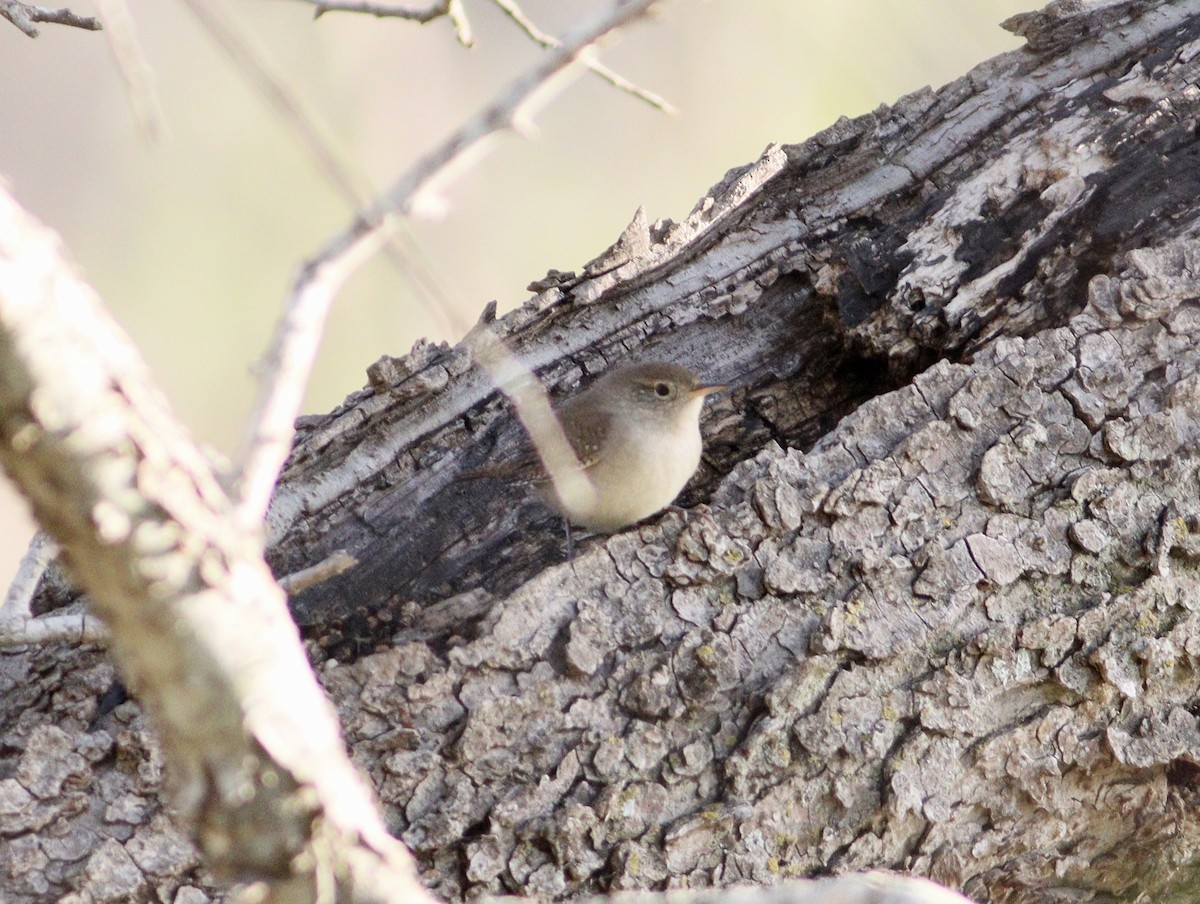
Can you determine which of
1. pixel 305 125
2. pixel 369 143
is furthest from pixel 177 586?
pixel 369 143

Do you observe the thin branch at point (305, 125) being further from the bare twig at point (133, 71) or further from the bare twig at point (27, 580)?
the bare twig at point (27, 580)

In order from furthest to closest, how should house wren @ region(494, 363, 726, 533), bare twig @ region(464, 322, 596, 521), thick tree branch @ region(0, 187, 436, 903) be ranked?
house wren @ region(494, 363, 726, 533), bare twig @ region(464, 322, 596, 521), thick tree branch @ region(0, 187, 436, 903)

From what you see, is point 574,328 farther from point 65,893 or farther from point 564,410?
point 65,893

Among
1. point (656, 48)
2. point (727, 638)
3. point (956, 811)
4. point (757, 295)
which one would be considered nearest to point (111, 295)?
point (656, 48)

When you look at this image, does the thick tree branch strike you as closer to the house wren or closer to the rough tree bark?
the rough tree bark

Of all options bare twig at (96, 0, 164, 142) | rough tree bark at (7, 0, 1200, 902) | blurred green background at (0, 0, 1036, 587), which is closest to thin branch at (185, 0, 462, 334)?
bare twig at (96, 0, 164, 142)
